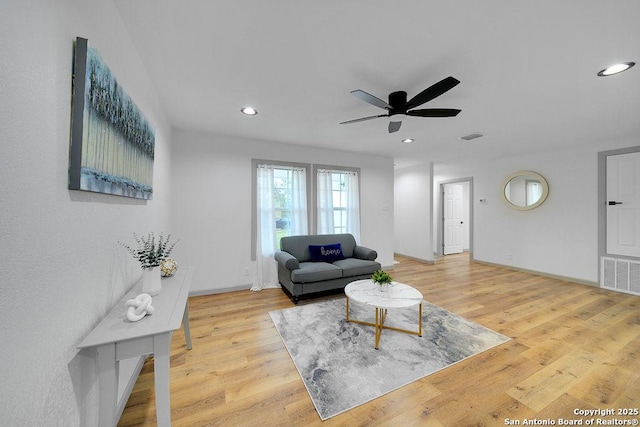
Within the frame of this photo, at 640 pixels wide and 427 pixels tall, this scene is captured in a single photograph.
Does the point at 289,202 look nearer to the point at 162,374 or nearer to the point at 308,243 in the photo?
the point at 308,243

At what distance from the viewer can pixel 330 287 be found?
11.2 feet

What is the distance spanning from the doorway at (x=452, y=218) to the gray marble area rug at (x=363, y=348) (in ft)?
14.0

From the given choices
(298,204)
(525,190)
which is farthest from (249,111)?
(525,190)

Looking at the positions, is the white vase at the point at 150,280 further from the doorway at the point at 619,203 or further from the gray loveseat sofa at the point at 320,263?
the doorway at the point at 619,203

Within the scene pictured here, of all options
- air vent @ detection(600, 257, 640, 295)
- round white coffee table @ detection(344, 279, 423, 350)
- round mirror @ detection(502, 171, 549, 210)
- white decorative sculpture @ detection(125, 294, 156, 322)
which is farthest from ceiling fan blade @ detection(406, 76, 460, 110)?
air vent @ detection(600, 257, 640, 295)

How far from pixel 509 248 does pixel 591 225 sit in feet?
4.42

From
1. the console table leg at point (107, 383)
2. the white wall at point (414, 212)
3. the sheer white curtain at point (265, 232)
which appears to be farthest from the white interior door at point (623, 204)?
the console table leg at point (107, 383)

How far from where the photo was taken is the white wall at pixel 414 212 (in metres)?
5.75

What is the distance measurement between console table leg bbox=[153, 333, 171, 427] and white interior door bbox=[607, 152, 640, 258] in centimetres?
614

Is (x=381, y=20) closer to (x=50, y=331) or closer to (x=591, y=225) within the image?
(x=50, y=331)

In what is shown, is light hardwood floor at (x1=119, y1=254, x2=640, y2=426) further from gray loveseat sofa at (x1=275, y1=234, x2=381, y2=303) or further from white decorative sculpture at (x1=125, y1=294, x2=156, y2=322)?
white decorative sculpture at (x1=125, y1=294, x2=156, y2=322)

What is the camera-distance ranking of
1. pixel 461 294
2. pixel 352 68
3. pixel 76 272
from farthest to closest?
pixel 461 294
pixel 352 68
pixel 76 272

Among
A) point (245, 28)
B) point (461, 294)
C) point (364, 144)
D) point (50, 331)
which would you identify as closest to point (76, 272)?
point (50, 331)

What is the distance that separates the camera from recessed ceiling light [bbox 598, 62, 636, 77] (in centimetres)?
187
